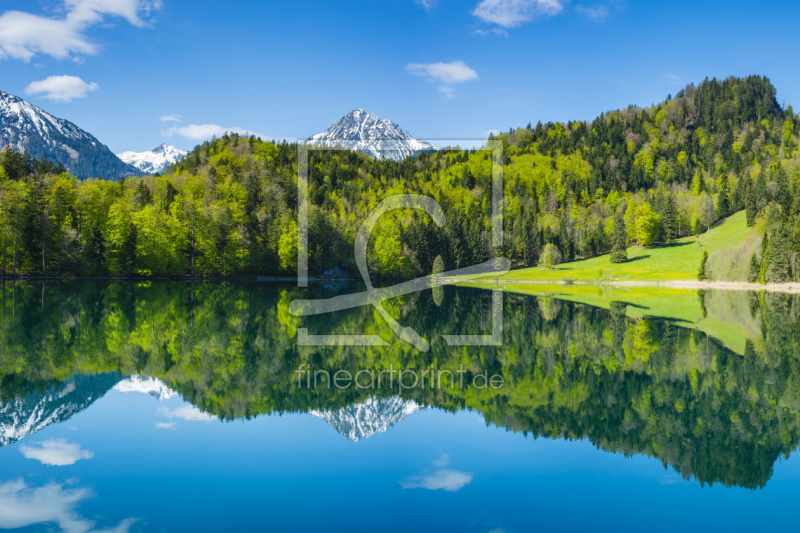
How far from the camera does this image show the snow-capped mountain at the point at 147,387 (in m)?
14.6

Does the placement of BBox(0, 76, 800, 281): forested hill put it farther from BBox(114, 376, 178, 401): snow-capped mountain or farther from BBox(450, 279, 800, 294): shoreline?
BBox(114, 376, 178, 401): snow-capped mountain

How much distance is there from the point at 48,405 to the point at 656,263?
99863mm

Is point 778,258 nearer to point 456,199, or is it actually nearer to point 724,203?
point 724,203

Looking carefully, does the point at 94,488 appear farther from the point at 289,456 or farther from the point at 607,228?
the point at 607,228

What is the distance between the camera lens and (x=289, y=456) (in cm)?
1056

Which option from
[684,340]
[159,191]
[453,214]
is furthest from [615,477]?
[453,214]

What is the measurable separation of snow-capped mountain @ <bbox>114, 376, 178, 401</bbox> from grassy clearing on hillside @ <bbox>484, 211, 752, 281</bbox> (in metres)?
83.1

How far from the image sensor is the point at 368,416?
12.9 meters

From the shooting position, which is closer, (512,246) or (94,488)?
Answer: (94,488)

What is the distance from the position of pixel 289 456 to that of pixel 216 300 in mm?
35393

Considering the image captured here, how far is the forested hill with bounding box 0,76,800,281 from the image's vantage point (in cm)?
7438
